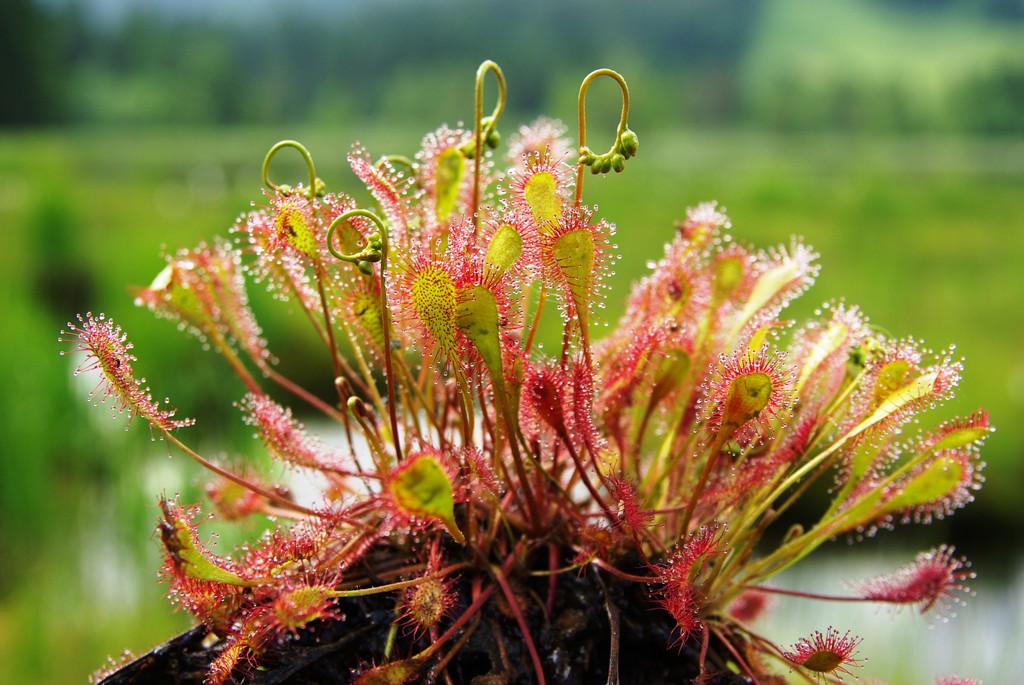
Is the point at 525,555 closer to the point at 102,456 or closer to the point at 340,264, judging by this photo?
the point at 340,264

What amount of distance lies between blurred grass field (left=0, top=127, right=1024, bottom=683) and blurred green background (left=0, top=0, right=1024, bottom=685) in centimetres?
1

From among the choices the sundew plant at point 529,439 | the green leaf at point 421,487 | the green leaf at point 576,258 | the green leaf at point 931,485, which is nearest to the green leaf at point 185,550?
the sundew plant at point 529,439

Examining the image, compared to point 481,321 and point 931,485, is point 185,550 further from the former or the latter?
point 931,485

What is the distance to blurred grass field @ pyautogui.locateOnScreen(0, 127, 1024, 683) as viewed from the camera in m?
1.97

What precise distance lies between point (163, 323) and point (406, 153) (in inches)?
244

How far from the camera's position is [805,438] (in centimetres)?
48

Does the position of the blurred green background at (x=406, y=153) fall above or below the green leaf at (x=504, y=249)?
above

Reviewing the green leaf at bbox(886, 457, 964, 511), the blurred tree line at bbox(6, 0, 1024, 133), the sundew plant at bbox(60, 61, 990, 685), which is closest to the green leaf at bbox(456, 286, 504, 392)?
the sundew plant at bbox(60, 61, 990, 685)

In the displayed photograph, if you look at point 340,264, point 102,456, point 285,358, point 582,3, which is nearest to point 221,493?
point 340,264

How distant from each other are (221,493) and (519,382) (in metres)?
0.28

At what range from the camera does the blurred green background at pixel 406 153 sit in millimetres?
2111

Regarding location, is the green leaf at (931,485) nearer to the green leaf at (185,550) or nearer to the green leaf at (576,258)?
the green leaf at (576,258)

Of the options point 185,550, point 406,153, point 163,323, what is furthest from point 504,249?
point 406,153

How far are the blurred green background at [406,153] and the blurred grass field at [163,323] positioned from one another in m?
0.01
